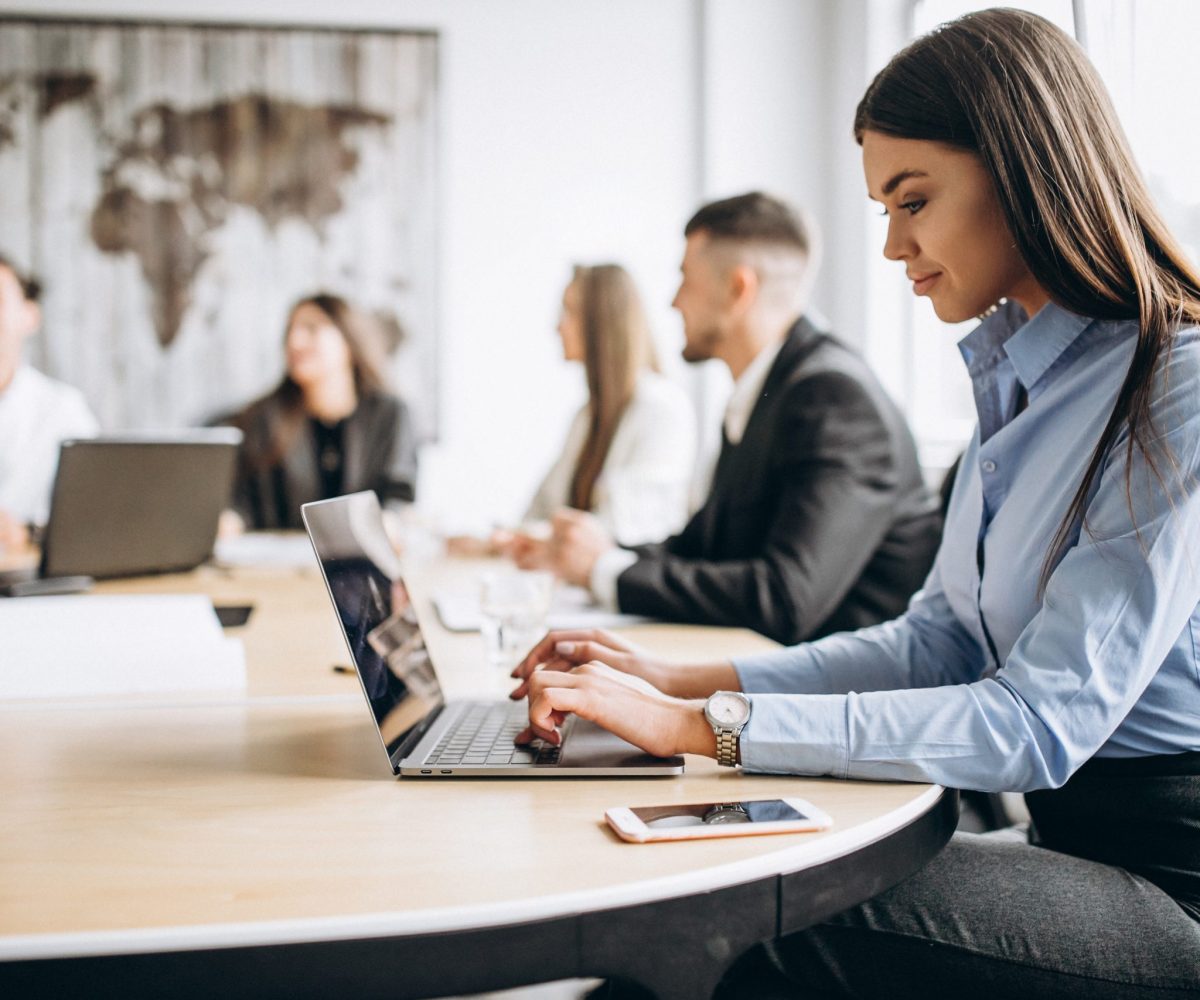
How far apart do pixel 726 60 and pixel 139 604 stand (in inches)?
149

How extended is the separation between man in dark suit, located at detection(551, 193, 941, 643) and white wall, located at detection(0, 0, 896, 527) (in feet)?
6.73

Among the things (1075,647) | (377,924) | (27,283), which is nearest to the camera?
(377,924)

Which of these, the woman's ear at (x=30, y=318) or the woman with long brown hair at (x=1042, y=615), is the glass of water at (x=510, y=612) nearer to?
the woman with long brown hair at (x=1042, y=615)

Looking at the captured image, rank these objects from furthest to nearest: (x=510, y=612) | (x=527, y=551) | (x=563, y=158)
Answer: (x=563, y=158) → (x=527, y=551) → (x=510, y=612)

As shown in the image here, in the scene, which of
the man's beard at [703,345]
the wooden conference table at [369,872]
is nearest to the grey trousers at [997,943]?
the wooden conference table at [369,872]

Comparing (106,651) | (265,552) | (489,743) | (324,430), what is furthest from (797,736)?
(324,430)

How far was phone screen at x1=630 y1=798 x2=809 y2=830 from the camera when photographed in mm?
844

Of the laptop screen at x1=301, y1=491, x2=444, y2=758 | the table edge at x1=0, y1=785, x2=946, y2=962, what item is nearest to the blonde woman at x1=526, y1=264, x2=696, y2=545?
the laptop screen at x1=301, y1=491, x2=444, y2=758

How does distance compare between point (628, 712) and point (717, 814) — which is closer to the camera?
point (717, 814)

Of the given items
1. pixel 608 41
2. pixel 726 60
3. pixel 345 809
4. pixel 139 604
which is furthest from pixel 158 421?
pixel 345 809

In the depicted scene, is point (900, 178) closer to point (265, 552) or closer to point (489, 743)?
point (489, 743)

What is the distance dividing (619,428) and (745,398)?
1.09 metres

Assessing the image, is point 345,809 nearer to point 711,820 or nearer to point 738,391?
point 711,820

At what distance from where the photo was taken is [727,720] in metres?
0.99
